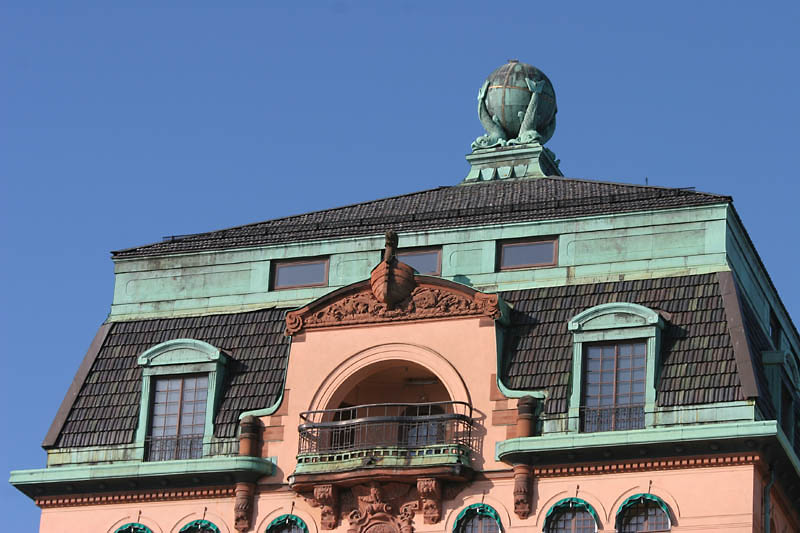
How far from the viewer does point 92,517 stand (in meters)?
62.9

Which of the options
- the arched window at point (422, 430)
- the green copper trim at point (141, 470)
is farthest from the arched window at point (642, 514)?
the green copper trim at point (141, 470)

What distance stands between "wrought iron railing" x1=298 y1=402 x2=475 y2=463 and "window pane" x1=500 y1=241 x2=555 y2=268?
4.62 metres

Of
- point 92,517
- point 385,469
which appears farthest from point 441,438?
point 92,517

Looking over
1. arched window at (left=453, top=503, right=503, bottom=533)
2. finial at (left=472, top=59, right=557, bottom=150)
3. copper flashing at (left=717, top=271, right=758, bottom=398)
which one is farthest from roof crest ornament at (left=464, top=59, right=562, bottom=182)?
arched window at (left=453, top=503, right=503, bottom=533)

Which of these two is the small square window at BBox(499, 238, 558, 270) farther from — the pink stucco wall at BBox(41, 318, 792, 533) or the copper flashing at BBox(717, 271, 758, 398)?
the copper flashing at BBox(717, 271, 758, 398)

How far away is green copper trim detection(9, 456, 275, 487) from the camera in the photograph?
61250 mm

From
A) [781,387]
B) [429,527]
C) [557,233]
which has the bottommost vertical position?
[429,527]

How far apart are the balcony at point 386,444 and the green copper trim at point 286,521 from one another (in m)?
1.11

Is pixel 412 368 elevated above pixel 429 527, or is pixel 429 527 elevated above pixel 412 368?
pixel 412 368

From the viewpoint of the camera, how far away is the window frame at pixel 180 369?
6288cm

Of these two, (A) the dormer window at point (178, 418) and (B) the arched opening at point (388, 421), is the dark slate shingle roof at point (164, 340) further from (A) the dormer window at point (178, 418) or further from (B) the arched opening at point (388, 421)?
(B) the arched opening at point (388, 421)

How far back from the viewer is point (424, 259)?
63875 mm

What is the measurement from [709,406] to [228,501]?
14.0 meters

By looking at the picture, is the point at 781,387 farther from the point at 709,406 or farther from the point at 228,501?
the point at 228,501
